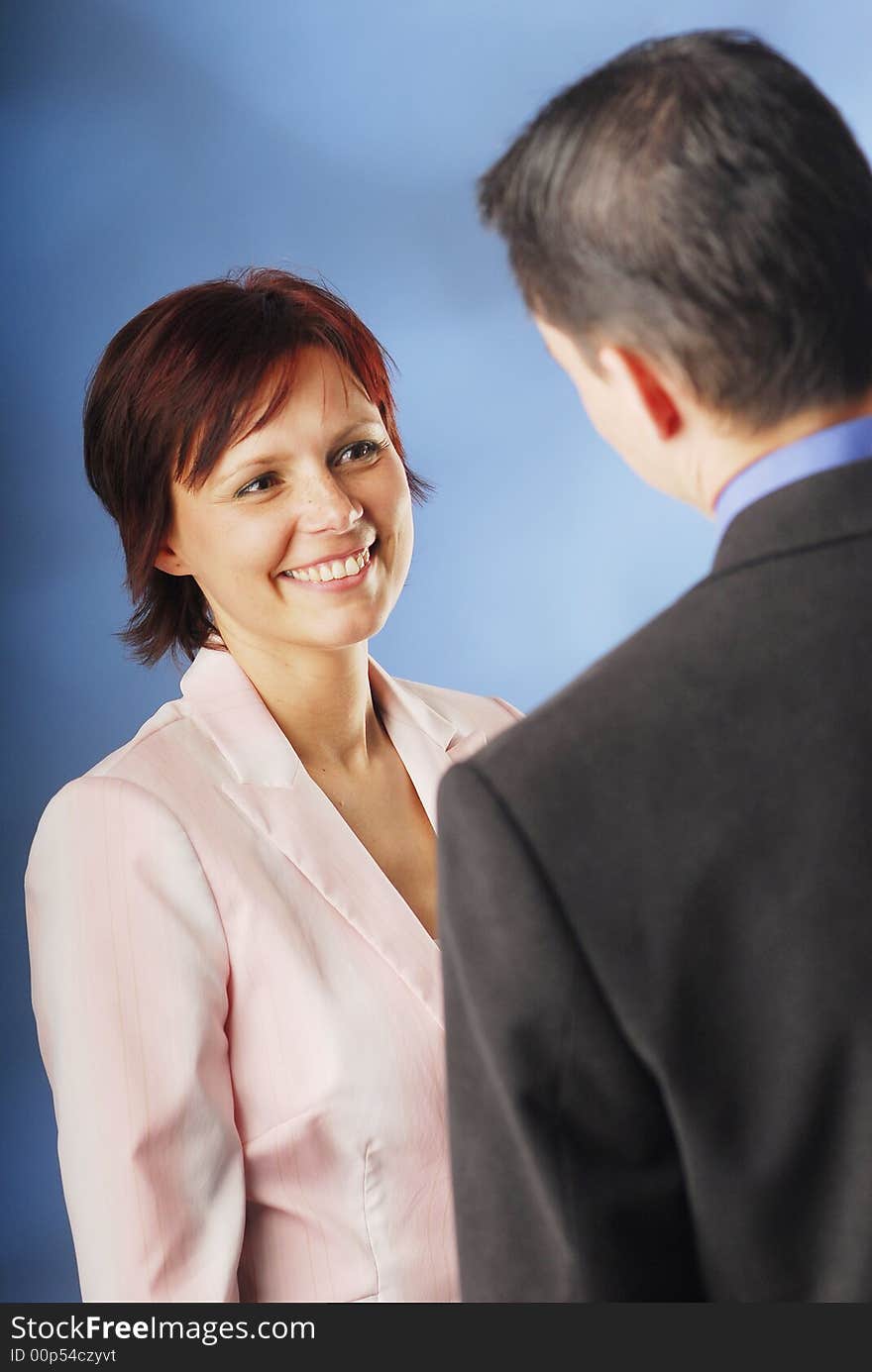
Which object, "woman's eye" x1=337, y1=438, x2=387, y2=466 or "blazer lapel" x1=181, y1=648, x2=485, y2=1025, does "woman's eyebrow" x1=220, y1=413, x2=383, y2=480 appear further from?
"blazer lapel" x1=181, y1=648, x2=485, y2=1025

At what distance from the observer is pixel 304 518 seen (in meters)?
1.55

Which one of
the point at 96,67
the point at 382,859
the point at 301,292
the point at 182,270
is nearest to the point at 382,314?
the point at 182,270

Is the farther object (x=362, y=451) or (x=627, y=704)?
(x=362, y=451)

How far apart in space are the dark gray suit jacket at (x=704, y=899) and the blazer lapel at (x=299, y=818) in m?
0.62

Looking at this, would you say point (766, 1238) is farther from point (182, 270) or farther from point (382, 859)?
point (182, 270)

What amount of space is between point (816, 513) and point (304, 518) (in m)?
0.82

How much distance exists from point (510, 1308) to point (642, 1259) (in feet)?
0.34

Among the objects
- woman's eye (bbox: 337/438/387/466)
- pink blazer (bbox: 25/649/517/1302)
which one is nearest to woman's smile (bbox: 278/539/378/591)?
woman's eye (bbox: 337/438/387/466)

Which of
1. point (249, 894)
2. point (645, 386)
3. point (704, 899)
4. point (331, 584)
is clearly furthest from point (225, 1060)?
point (645, 386)

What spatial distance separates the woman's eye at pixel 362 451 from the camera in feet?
5.23

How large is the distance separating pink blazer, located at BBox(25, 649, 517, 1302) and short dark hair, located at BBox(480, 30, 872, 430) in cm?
78

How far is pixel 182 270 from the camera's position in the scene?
2.56 m

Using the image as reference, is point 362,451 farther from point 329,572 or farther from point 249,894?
point 249,894

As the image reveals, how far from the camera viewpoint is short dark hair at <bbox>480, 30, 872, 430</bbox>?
791 mm
